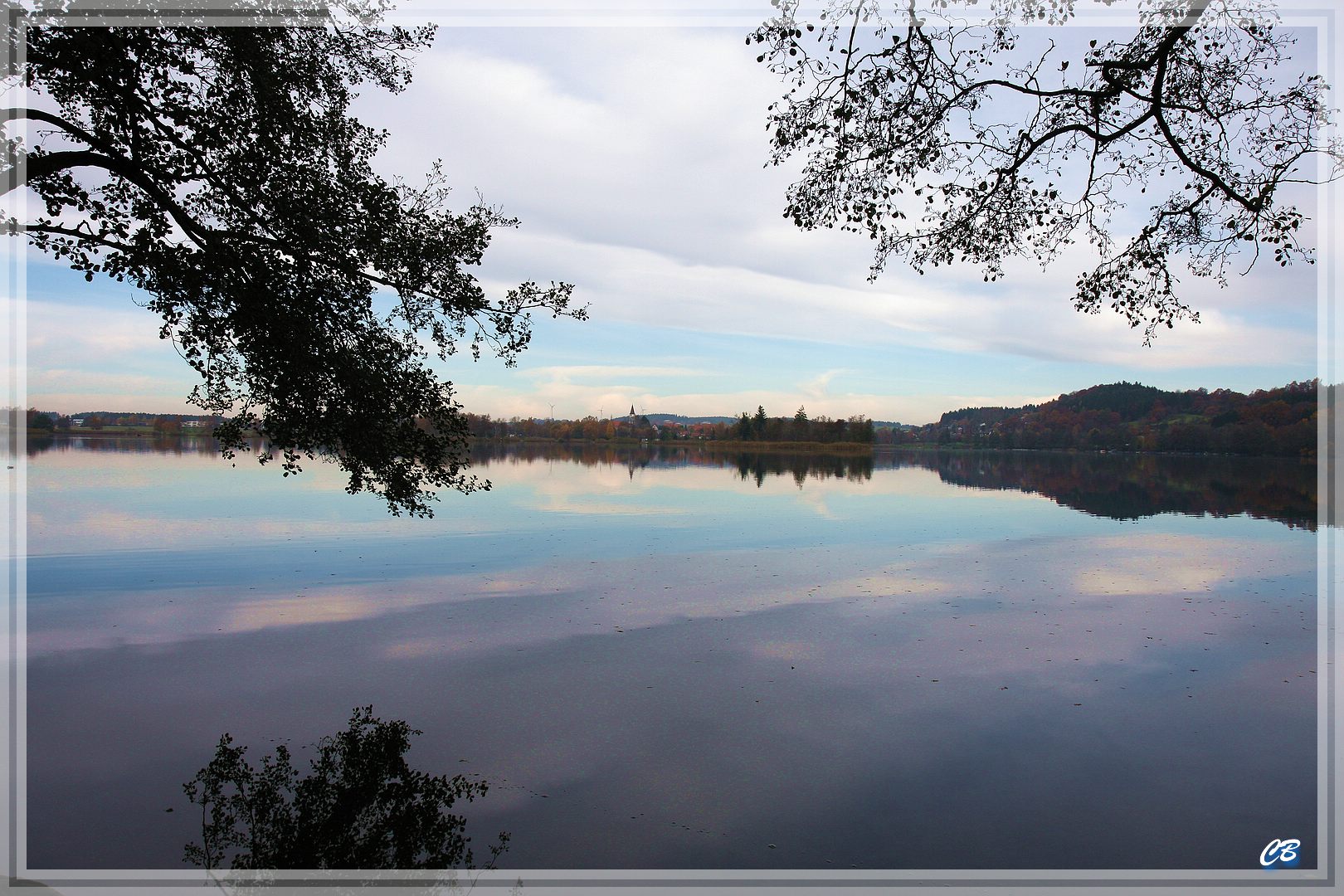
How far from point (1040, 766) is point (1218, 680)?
14.2 ft

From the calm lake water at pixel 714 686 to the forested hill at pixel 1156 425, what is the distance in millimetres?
70310

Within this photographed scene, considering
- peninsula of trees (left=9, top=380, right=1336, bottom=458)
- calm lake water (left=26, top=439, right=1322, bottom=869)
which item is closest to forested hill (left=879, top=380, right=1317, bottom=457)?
peninsula of trees (left=9, top=380, right=1336, bottom=458)

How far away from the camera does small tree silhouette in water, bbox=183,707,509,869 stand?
232 inches

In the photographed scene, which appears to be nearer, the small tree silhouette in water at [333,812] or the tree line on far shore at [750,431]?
the small tree silhouette in water at [333,812]

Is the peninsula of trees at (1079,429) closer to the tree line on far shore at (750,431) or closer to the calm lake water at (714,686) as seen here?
the tree line on far shore at (750,431)

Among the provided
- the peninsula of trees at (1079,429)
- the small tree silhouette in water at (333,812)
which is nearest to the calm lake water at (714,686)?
the small tree silhouette in water at (333,812)

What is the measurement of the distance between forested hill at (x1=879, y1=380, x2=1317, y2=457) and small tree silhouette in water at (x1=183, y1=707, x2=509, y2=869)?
81275 mm

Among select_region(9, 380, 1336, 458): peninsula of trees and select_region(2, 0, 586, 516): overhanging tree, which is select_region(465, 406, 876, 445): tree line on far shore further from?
select_region(2, 0, 586, 516): overhanging tree

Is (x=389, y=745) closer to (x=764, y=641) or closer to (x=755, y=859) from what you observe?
(x=755, y=859)

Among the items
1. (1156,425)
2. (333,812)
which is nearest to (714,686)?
(333,812)

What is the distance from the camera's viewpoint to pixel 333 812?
643cm

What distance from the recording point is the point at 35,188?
732 centimetres

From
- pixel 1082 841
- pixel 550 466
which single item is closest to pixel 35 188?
pixel 1082 841

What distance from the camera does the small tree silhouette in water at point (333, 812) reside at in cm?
589
